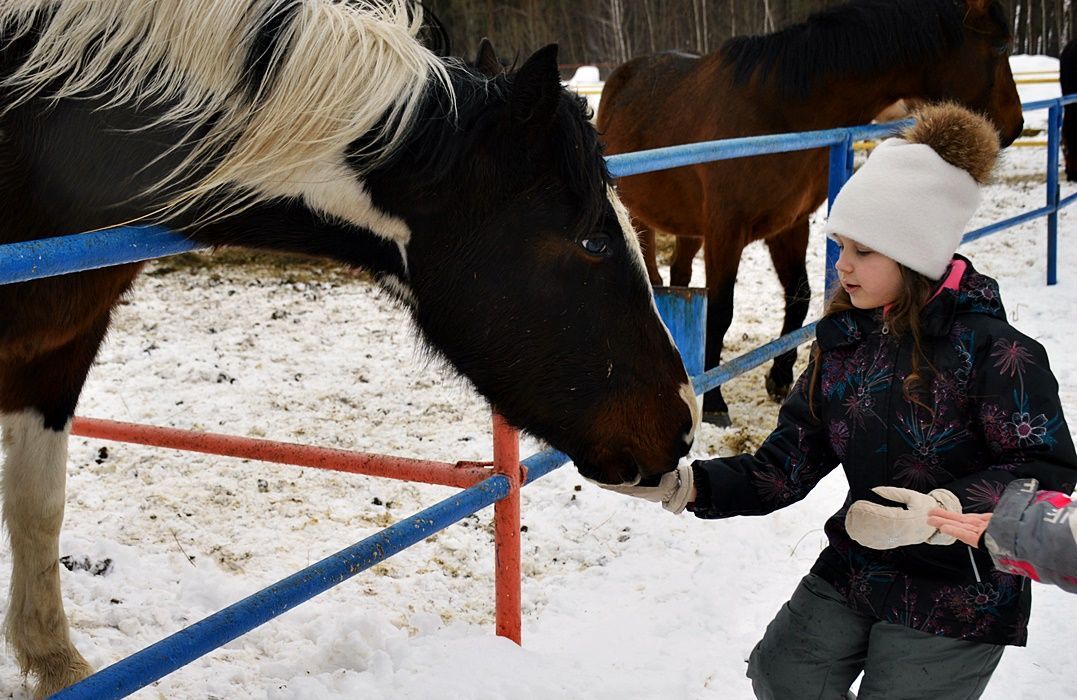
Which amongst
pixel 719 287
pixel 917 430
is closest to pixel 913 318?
pixel 917 430

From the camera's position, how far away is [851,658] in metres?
1.79

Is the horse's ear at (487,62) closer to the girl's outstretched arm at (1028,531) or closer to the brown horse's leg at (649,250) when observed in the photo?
the girl's outstretched arm at (1028,531)

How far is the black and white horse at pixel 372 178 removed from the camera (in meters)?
1.59

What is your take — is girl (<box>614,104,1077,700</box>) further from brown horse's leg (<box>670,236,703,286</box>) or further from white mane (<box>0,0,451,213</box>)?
brown horse's leg (<box>670,236,703,286</box>)

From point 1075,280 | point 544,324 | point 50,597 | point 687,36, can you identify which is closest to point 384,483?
point 50,597

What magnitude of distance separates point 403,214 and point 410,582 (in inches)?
71.2

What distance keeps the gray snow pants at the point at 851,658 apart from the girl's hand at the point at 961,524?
1.04 ft

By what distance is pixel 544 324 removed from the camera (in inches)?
69.6

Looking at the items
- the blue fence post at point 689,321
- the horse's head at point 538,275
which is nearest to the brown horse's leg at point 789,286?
the blue fence post at point 689,321

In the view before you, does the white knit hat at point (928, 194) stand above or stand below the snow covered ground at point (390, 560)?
above

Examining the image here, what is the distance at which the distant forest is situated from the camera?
79.8 ft

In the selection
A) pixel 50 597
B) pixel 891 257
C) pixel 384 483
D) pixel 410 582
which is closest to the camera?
pixel 891 257

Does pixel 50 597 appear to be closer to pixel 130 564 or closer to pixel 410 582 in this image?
pixel 130 564

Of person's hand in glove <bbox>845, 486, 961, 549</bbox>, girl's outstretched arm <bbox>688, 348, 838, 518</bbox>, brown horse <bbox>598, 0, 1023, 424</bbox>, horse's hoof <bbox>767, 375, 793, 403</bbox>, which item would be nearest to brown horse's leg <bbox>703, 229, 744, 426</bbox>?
brown horse <bbox>598, 0, 1023, 424</bbox>
